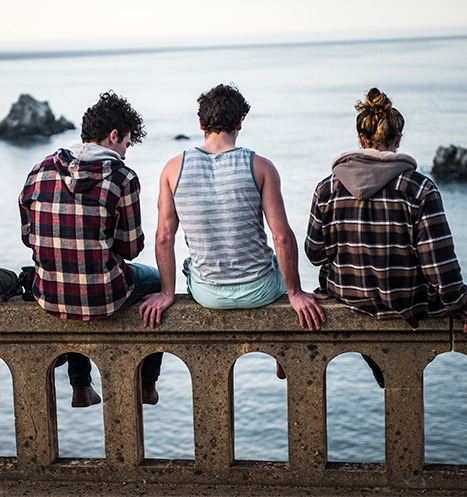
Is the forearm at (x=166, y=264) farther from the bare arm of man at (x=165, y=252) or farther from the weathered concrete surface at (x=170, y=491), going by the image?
the weathered concrete surface at (x=170, y=491)

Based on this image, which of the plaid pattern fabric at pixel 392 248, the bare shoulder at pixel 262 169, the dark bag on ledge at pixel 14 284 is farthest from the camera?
the dark bag on ledge at pixel 14 284

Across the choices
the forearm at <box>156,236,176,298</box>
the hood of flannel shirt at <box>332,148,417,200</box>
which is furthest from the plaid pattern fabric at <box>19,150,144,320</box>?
the hood of flannel shirt at <box>332,148,417,200</box>

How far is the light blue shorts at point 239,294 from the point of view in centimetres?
433

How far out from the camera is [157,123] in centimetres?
7025

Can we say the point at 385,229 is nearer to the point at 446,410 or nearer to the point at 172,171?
the point at 172,171

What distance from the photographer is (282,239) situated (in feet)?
14.1

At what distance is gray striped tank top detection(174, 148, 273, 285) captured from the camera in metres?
4.27

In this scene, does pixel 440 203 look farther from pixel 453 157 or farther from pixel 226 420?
pixel 453 157

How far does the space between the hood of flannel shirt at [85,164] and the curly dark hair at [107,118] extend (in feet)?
0.20

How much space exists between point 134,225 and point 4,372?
44.2 ft

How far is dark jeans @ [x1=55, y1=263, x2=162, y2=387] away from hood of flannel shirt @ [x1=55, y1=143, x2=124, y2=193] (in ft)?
1.41

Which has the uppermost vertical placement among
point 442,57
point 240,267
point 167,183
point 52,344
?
point 442,57

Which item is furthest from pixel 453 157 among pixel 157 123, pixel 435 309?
pixel 435 309

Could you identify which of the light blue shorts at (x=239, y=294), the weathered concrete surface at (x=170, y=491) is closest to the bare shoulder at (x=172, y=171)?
the light blue shorts at (x=239, y=294)
